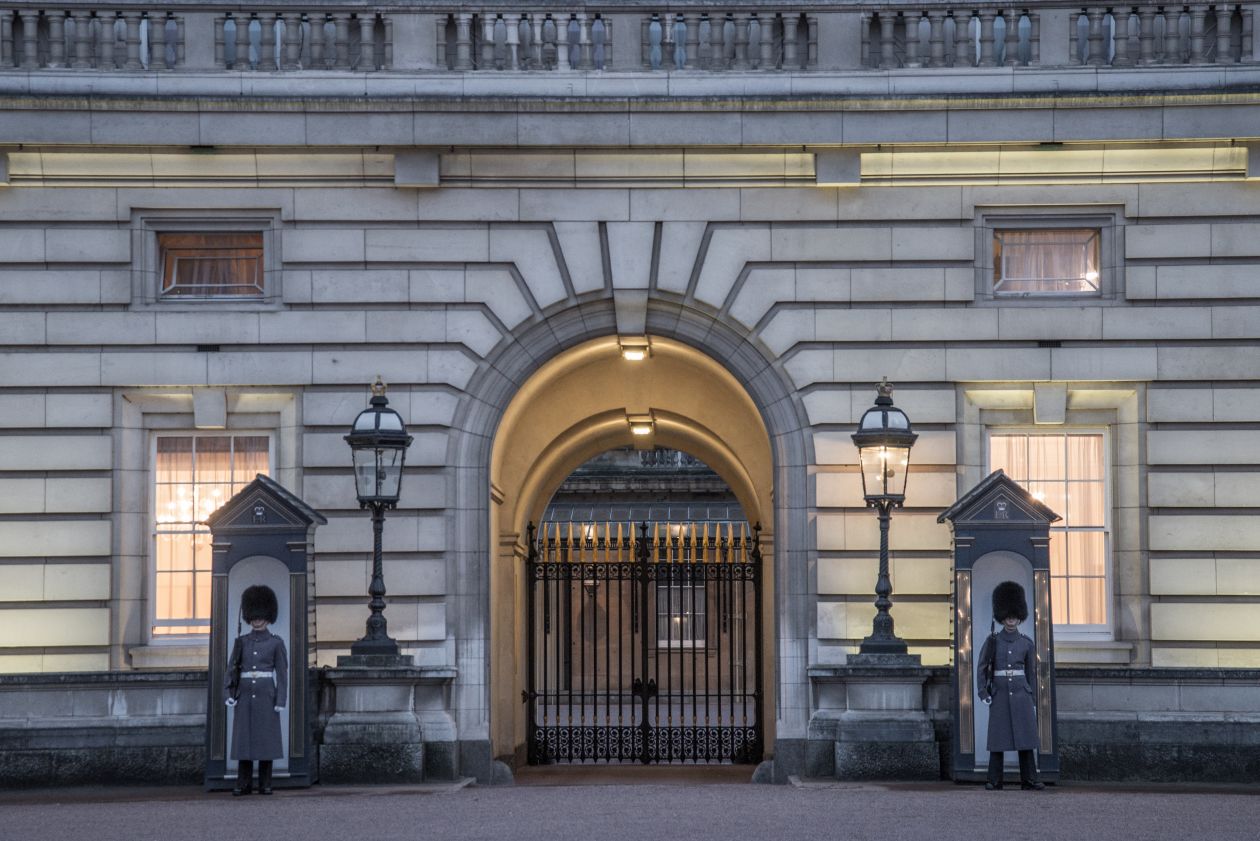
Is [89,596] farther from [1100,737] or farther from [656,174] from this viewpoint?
[1100,737]

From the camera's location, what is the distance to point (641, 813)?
14.2m

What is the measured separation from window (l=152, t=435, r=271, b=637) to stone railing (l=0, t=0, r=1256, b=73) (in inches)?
131

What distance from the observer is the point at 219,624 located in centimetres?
1658

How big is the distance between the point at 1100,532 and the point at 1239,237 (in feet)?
9.29

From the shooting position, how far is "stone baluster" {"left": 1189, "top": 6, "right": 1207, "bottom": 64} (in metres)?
18.3

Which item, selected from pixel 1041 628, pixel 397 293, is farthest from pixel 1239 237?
pixel 397 293

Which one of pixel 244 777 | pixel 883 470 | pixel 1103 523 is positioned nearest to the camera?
pixel 244 777

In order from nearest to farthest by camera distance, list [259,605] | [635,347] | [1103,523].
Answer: [259,605] → [1103,523] → [635,347]

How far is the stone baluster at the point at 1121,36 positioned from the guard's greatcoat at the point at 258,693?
8.70m

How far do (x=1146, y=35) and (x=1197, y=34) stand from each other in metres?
0.43

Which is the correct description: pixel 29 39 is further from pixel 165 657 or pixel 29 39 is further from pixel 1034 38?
pixel 1034 38

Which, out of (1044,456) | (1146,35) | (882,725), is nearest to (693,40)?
(1146,35)

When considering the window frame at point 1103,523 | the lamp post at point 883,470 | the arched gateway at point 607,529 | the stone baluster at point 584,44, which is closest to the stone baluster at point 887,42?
the stone baluster at point 584,44

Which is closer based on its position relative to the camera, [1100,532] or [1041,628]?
[1041,628]
